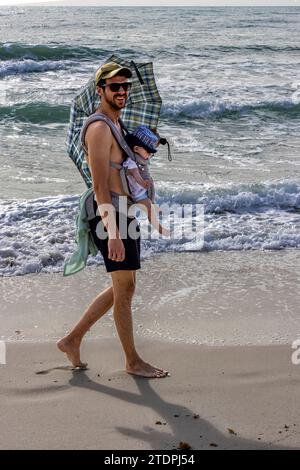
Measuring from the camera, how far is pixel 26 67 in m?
20.5

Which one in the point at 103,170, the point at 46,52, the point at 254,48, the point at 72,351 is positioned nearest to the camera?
the point at 103,170

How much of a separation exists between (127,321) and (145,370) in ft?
0.95

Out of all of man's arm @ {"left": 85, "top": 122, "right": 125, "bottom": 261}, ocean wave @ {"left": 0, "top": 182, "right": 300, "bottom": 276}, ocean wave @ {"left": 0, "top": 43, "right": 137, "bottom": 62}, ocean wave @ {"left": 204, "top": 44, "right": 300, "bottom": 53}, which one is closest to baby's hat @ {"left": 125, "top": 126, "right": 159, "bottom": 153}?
man's arm @ {"left": 85, "top": 122, "right": 125, "bottom": 261}

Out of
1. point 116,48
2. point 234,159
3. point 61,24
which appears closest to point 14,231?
point 234,159

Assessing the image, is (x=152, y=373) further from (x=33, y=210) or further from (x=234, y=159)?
(x=234, y=159)

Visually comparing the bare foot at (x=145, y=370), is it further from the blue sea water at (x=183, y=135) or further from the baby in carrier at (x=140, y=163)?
the blue sea water at (x=183, y=135)

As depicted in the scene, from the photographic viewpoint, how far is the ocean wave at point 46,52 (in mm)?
22359

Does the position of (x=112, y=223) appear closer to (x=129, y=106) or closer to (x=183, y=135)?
(x=129, y=106)

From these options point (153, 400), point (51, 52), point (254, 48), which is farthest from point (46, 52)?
point (153, 400)

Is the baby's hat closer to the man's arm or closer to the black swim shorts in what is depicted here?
the man's arm

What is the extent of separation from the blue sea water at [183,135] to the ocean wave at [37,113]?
2 centimetres
